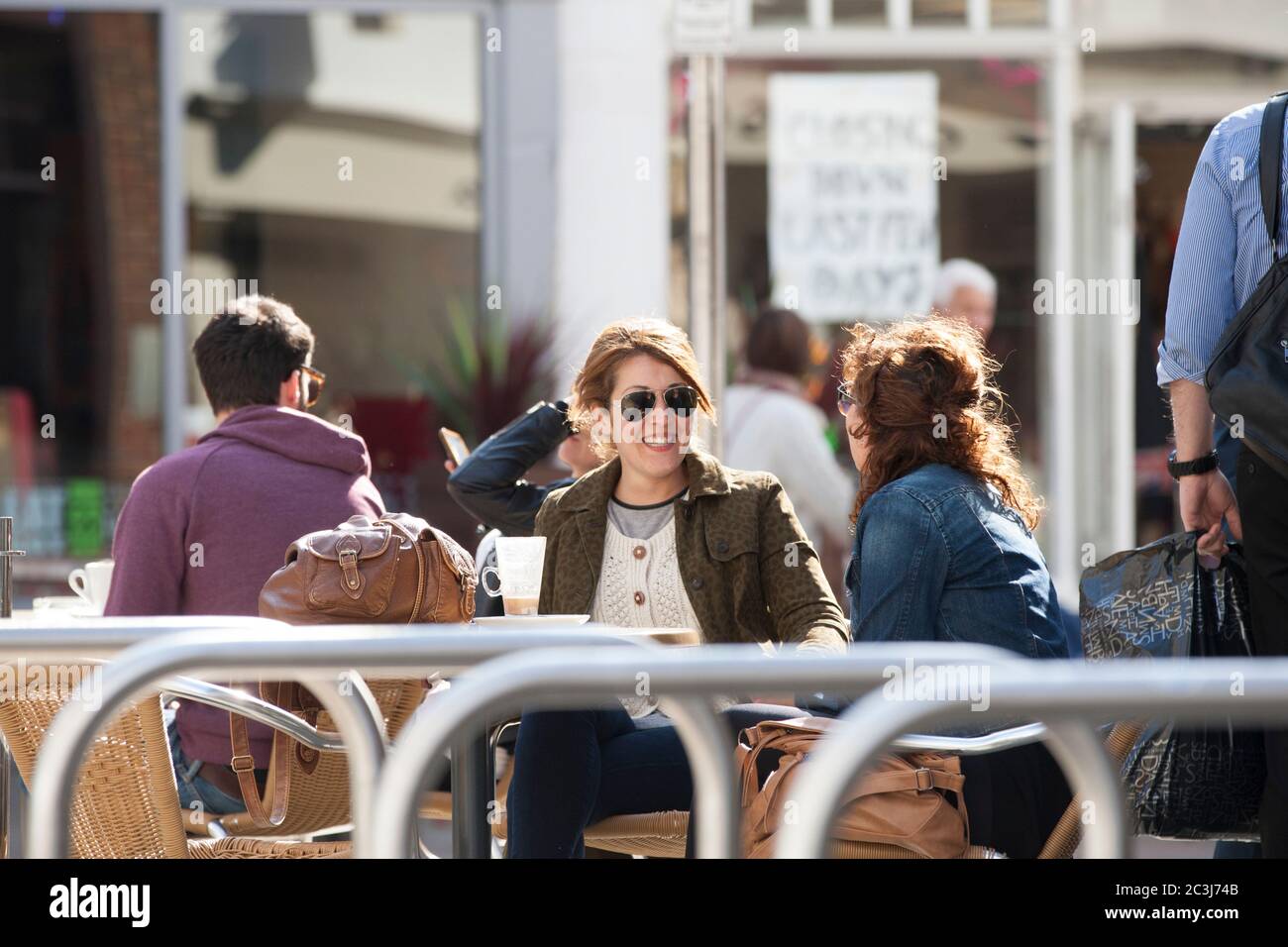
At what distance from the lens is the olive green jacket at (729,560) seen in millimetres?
3754

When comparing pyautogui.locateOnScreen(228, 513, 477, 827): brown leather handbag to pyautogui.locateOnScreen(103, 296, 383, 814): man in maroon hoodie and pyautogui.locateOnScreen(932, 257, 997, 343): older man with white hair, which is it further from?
pyautogui.locateOnScreen(932, 257, 997, 343): older man with white hair

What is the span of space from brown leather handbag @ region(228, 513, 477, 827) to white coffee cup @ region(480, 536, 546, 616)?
132mm

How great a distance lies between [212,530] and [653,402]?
3.27 feet

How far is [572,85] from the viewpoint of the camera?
7.46 m

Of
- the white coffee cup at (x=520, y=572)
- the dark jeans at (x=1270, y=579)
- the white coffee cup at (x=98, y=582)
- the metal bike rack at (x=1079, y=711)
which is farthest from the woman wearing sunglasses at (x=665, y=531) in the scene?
the metal bike rack at (x=1079, y=711)

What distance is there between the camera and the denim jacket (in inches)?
126

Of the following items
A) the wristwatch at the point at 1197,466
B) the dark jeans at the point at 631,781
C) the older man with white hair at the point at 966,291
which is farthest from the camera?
the older man with white hair at the point at 966,291

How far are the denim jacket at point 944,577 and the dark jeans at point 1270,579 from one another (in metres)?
0.41

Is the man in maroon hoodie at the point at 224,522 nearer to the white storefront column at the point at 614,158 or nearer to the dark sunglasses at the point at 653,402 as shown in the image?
the dark sunglasses at the point at 653,402

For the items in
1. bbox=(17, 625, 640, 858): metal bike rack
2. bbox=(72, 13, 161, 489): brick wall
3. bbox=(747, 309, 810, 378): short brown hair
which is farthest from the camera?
bbox=(72, 13, 161, 489): brick wall

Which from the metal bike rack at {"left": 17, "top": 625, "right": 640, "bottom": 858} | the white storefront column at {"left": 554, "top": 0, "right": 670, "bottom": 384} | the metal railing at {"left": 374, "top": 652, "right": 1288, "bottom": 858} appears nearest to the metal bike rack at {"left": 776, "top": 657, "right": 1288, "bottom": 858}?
the metal railing at {"left": 374, "top": 652, "right": 1288, "bottom": 858}

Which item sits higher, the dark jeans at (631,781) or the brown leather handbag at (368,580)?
the brown leather handbag at (368,580)
